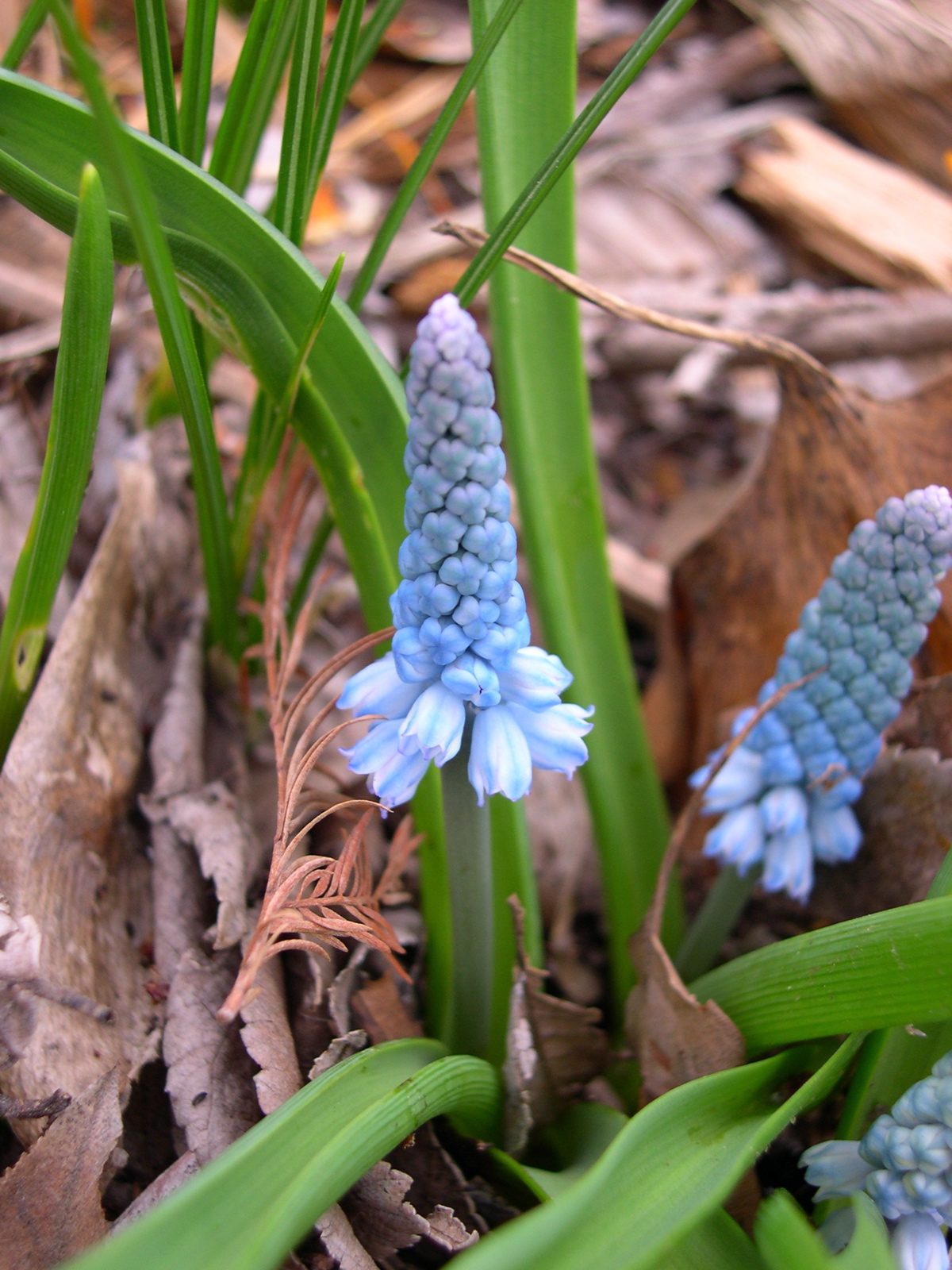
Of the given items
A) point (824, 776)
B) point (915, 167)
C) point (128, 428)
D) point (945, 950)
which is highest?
point (915, 167)

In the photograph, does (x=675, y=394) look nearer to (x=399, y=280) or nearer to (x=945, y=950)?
(x=399, y=280)

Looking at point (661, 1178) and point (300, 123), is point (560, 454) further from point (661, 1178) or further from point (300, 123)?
point (661, 1178)

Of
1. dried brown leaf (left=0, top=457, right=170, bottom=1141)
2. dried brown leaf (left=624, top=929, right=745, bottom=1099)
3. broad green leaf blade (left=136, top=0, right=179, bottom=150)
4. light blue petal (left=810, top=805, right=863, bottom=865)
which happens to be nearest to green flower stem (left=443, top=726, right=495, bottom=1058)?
dried brown leaf (left=624, top=929, right=745, bottom=1099)

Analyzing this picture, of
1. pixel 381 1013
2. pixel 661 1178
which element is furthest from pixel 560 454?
pixel 661 1178

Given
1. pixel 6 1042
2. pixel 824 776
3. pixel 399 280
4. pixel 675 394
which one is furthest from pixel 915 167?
pixel 6 1042

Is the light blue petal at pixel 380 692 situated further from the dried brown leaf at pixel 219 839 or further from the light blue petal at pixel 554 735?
the dried brown leaf at pixel 219 839

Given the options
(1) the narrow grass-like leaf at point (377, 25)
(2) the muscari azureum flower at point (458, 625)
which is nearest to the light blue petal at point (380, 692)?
(2) the muscari azureum flower at point (458, 625)

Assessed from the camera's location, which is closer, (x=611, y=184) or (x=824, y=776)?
(x=824, y=776)

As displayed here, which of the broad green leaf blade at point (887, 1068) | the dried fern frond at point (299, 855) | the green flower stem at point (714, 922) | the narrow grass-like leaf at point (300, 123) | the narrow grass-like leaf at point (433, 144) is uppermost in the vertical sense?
the narrow grass-like leaf at point (300, 123)
